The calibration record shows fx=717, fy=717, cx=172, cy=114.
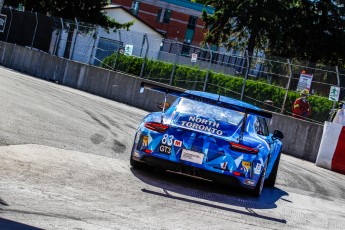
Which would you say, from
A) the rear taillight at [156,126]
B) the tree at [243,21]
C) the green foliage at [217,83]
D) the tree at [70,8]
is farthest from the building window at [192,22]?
the rear taillight at [156,126]

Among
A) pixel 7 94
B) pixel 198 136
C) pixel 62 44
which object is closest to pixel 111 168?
pixel 198 136

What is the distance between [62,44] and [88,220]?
30.3 meters

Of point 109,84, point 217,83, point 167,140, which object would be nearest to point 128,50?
point 109,84

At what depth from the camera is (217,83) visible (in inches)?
1071

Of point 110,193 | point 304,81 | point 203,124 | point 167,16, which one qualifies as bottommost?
point 110,193

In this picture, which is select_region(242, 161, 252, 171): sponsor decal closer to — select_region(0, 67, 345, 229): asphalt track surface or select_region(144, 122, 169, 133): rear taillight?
select_region(0, 67, 345, 229): asphalt track surface

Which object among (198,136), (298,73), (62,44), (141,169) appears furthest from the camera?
(62,44)

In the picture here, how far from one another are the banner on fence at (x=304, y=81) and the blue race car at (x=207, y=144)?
40.9 ft

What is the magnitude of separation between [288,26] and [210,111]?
4194 centimetres

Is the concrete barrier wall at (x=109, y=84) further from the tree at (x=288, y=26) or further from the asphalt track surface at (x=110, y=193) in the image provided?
the tree at (x=288, y=26)

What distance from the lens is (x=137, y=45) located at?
31.2 m

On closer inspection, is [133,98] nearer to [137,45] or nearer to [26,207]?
[137,45]

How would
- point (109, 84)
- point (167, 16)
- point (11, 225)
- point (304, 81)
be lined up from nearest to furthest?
point (11, 225), point (304, 81), point (109, 84), point (167, 16)

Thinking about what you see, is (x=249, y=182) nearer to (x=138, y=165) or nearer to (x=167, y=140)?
(x=167, y=140)
